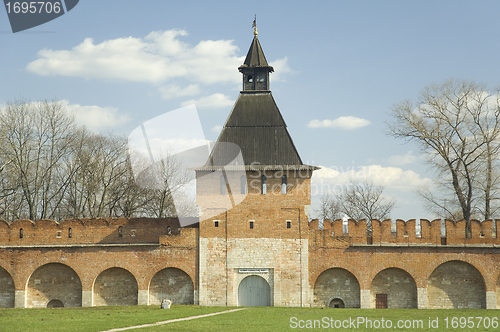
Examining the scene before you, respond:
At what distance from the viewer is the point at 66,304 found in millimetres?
23719

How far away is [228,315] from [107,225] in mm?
8655

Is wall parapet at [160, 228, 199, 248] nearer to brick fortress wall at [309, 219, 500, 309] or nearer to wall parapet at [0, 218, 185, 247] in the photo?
wall parapet at [0, 218, 185, 247]

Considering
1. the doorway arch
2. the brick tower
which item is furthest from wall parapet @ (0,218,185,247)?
the doorway arch

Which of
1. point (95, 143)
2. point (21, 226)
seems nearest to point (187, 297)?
point (21, 226)

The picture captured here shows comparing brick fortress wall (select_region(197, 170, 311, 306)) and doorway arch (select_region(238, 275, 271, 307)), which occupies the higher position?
brick fortress wall (select_region(197, 170, 311, 306))

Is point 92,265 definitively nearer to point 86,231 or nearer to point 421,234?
point 86,231

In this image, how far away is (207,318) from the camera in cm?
1822

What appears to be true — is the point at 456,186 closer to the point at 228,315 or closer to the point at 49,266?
the point at 228,315

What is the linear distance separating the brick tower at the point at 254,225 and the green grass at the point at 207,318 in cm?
148

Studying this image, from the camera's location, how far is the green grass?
1587 centimetres

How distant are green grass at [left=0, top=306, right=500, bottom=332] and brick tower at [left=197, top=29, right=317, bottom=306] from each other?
1477 mm

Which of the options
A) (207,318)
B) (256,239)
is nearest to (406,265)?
(256,239)

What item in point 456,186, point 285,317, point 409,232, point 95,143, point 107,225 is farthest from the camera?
point 95,143

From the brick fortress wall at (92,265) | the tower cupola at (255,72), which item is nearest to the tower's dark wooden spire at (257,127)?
the tower cupola at (255,72)
